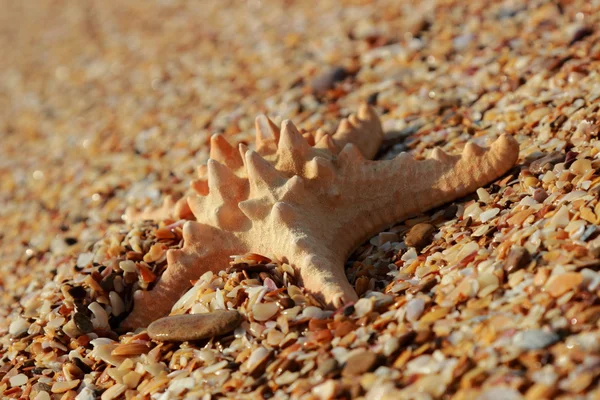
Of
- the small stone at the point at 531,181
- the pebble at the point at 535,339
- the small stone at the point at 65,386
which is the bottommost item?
the pebble at the point at 535,339

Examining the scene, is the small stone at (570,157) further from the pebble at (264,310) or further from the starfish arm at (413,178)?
the pebble at (264,310)

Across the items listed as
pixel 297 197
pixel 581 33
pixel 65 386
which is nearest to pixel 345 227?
pixel 297 197

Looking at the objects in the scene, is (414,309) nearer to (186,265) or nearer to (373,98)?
(186,265)

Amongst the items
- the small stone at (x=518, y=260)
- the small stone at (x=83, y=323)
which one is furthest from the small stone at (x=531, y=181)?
the small stone at (x=83, y=323)

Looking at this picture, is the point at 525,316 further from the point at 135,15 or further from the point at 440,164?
the point at 135,15

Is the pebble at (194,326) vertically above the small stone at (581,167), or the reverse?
the pebble at (194,326)

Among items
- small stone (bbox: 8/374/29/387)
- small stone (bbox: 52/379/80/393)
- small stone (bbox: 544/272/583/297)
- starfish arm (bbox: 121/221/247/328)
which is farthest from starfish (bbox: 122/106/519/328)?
small stone (bbox: 544/272/583/297)

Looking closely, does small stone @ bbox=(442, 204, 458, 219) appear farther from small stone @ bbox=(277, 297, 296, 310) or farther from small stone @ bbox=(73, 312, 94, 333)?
small stone @ bbox=(73, 312, 94, 333)
